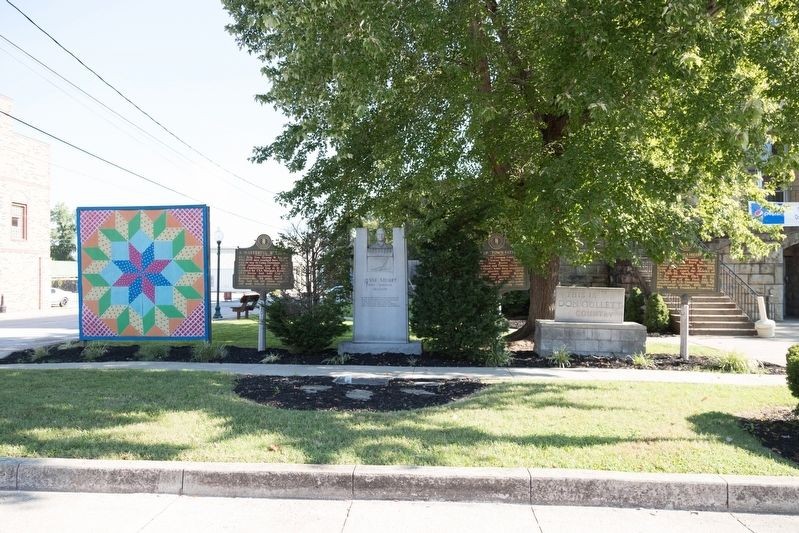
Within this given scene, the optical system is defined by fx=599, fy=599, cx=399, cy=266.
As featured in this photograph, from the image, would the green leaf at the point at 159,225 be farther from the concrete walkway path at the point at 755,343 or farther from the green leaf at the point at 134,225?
the concrete walkway path at the point at 755,343

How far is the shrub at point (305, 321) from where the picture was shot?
11.7 m

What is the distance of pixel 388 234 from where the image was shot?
41.4 feet

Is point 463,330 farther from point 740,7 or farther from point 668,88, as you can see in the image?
point 740,7

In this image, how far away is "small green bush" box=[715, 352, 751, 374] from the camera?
1051 cm

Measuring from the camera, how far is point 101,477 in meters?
4.82

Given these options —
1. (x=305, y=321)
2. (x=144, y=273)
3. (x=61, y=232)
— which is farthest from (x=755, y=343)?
(x=61, y=232)

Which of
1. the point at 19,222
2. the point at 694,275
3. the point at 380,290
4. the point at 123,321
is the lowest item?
the point at 123,321

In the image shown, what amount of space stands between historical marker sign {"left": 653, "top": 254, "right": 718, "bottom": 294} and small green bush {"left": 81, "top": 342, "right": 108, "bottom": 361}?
1146cm

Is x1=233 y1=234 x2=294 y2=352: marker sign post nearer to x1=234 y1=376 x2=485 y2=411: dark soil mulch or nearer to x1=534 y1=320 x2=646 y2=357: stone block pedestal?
x1=234 y1=376 x2=485 y2=411: dark soil mulch

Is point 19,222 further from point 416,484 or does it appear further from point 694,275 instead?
point 416,484

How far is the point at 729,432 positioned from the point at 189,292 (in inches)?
397

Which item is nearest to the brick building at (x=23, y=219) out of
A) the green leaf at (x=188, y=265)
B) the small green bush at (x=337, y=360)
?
the green leaf at (x=188, y=265)

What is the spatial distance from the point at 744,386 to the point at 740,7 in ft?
18.0

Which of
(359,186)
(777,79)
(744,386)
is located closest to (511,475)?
(744,386)
